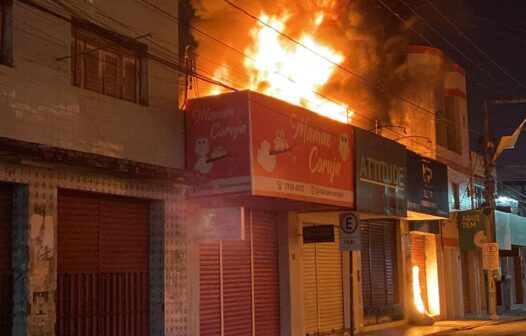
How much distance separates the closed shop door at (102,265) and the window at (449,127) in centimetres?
1799

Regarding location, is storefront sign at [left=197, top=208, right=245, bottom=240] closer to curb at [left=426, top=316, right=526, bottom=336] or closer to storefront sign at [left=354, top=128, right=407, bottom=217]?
storefront sign at [left=354, top=128, right=407, bottom=217]

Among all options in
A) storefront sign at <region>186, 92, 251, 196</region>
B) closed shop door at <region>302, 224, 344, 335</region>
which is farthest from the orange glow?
storefront sign at <region>186, 92, 251, 196</region>

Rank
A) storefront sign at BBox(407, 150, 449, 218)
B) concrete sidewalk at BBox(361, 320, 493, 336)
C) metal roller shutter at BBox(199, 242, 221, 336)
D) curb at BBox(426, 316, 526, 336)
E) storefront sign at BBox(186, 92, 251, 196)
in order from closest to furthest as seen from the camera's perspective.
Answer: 1. storefront sign at BBox(186, 92, 251, 196)
2. metal roller shutter at BBox(199, 242, 221, 336)
3. concrete sidewalk at BBox(361, 320, 493, 336)
4. storefront sign at BBox(407, 150, 449, 218)
5. curb at BBox(426, 316, 526, 336)

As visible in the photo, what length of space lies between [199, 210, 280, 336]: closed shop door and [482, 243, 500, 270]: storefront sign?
1152cm

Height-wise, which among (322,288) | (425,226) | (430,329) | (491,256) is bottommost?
(430,329)

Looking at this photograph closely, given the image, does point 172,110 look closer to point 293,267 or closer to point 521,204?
point 293,267

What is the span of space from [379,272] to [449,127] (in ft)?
31.1

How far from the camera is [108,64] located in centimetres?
1204

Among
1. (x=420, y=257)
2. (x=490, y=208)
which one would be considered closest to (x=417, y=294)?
(x=420, y=257)

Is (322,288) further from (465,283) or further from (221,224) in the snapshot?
(465,283)

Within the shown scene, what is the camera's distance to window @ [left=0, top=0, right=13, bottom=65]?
998 centimetres

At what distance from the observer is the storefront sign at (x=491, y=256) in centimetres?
2486

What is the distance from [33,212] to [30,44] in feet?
8.42

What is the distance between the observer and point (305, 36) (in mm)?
19141
